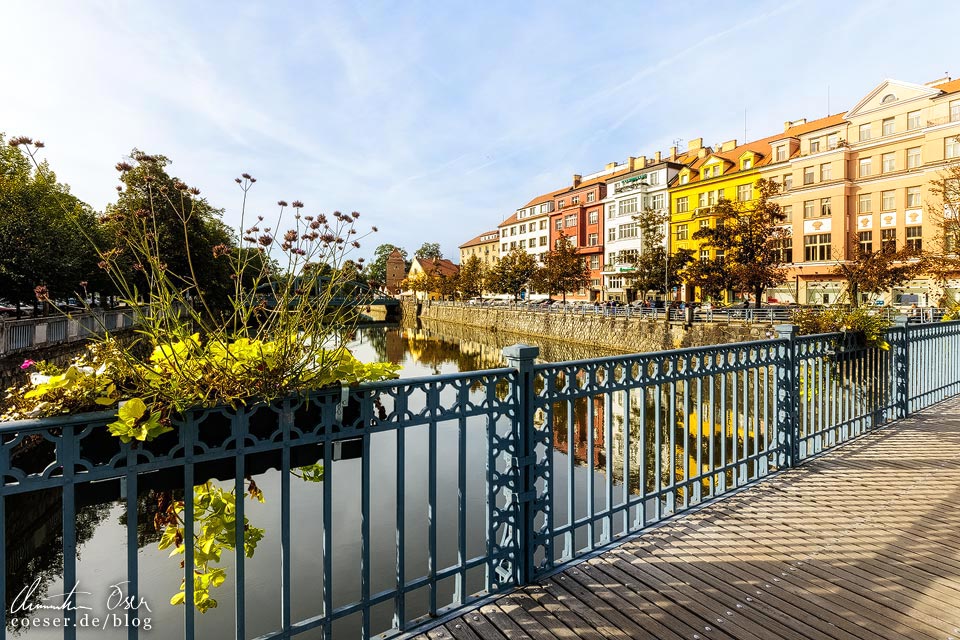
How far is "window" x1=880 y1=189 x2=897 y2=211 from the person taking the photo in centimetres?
3169

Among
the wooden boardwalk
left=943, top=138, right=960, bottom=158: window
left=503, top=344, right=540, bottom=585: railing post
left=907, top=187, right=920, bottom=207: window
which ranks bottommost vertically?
the wooden boardwalk

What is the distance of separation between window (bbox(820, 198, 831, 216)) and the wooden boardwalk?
36654 mm

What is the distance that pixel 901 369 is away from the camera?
6.76 metres

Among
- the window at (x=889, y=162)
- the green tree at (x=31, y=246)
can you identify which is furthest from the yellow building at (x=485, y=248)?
the green tree at (x=31, y=246)

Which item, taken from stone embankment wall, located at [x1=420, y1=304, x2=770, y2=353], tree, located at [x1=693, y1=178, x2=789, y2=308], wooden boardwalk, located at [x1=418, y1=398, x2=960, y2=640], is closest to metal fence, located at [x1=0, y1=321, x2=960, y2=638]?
wooden boardwalk, located at [x1=418, y1=398, x2=960, y2=640]

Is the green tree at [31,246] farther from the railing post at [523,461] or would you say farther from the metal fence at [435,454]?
the railing post at [523,461]

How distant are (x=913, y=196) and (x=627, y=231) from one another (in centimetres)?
2312

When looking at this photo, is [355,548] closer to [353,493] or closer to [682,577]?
[353,493]

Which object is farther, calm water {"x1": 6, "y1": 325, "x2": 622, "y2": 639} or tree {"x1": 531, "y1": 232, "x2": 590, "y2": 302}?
tree {"x1": 531, "y1": 232, "x2": 590, "y2": 302}

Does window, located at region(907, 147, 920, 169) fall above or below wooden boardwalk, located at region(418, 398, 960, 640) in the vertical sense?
above

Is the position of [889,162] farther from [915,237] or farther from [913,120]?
[915,237]

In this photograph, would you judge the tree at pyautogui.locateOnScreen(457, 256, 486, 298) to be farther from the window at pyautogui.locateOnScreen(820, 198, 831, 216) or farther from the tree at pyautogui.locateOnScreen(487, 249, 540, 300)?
the window at pyautogui.locateOnScreen(820, 198, 831, 216)

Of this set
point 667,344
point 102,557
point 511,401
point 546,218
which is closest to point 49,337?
point 102,557

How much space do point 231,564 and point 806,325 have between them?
25.3ft
